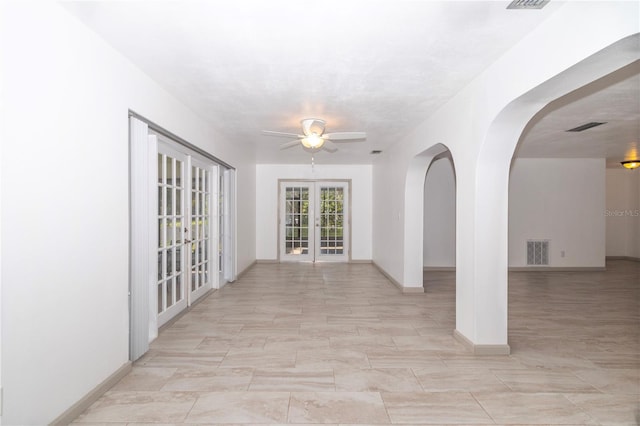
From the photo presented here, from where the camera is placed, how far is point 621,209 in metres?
9.90

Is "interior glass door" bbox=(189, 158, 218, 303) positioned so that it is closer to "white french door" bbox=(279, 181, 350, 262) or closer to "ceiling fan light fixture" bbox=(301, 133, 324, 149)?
"ceiling fan light fixture" bbox=(301, 133, 324, 149)

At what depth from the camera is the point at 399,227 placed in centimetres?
625

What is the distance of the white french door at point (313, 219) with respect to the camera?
921 cm

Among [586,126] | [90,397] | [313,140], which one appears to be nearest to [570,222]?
[586,126]

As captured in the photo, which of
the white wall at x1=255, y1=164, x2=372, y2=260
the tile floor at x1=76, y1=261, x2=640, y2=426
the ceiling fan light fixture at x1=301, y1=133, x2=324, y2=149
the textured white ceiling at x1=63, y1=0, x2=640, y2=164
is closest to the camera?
the textured white ceiling at x1=63, y1=0, x2=640, y2=164

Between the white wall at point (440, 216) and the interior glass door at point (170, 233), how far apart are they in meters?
5.54

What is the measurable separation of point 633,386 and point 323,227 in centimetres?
699

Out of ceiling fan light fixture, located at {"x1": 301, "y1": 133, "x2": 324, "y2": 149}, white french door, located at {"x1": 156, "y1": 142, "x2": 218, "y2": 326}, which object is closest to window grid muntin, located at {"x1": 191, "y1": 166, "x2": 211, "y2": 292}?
white french door, located at {"x1": 156, "y1": 142, "x2": 218, "y2": 326}

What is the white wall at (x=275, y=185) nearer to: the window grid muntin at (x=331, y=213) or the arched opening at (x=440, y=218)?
the window grid muntin at (x=331, y=213)

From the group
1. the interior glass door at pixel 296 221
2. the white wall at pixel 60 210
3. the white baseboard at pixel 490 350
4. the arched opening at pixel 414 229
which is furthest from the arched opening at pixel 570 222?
the interior glass door at pixel 296 221

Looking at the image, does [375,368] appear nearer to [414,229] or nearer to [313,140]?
[313,140]

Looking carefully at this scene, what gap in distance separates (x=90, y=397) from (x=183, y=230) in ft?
7.80

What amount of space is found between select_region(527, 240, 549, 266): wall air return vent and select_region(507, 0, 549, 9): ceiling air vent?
7100mm

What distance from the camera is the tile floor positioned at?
2.36 meters
